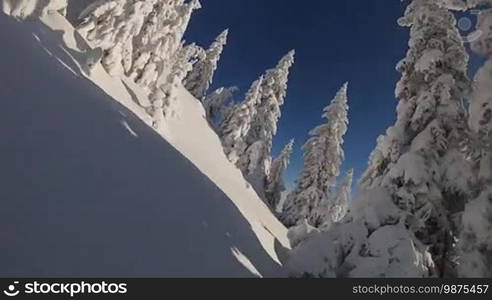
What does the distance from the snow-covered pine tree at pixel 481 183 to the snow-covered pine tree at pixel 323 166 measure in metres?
33.1

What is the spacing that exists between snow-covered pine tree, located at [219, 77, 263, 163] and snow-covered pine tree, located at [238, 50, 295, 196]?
103 centimetres

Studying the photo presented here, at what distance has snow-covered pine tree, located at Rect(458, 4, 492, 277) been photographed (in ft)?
37.4

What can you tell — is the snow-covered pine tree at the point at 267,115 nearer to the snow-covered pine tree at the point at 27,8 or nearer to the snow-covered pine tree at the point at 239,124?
the snow-covered pine tree at the point at 239,124

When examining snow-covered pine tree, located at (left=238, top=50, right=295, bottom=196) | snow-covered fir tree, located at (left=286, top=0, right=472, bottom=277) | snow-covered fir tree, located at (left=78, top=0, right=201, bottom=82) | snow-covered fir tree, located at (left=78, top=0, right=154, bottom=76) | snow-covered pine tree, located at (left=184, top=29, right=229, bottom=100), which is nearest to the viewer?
snow-covered fir tree, located at (left=286, top=0, right=472, bottom=277)

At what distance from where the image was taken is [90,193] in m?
10.6

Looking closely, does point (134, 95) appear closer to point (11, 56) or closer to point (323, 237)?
point (11, 56)

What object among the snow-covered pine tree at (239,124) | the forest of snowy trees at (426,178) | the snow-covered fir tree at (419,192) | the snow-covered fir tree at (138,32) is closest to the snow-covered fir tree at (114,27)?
the snow-covered fir tree at (138,32)

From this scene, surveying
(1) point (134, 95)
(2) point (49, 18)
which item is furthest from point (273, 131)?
(2) point (49, 18)

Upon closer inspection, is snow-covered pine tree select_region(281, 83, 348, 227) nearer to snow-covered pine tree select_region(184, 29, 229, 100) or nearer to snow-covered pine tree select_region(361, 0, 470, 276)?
snow-covered pine tree select_region(184, 29, 229, 100)

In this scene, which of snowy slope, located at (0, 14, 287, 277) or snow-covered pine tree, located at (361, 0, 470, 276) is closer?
snowy slope, located at (0, 14, 287, 277)

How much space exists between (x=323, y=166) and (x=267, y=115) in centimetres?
1147

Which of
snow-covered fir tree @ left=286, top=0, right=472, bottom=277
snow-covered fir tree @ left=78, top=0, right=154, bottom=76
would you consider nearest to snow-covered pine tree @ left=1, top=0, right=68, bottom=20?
snow-covered fir tree @ left=78, top=0, right=154, bottom=76

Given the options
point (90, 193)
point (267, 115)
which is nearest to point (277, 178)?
point (267, 115)

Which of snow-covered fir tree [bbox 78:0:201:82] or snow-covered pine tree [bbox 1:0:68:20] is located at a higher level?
snow-covered fir tree [bbox 78:0:201:82]
